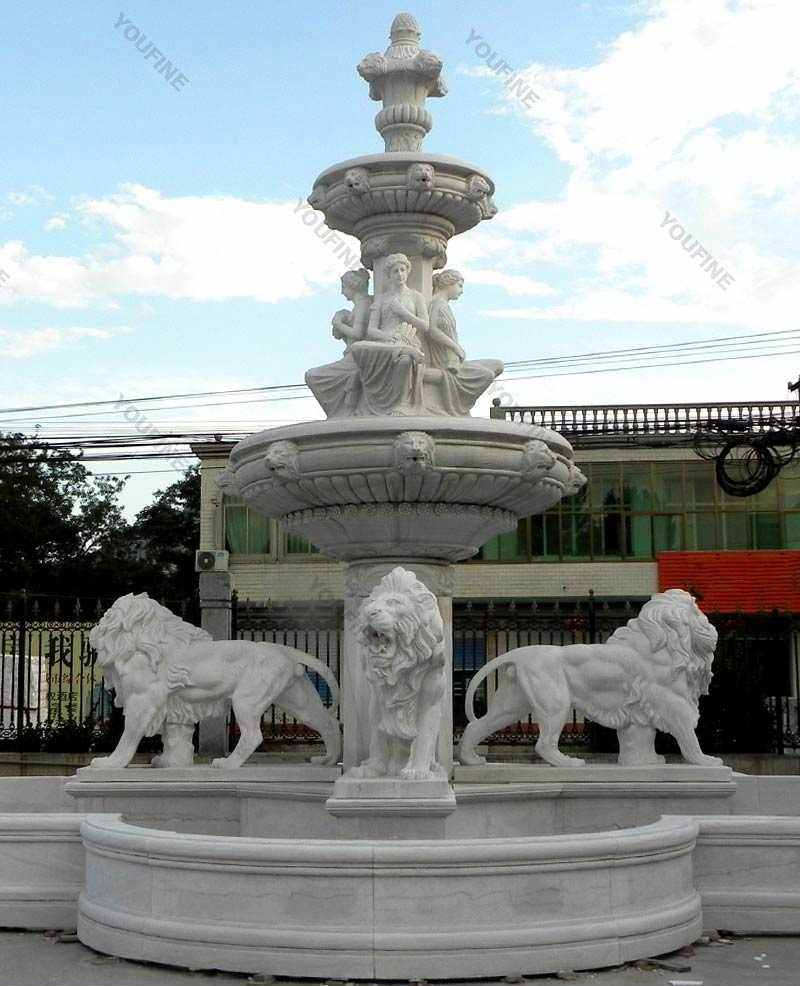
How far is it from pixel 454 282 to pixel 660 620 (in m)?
2.35

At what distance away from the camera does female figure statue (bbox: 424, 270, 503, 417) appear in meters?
7.32

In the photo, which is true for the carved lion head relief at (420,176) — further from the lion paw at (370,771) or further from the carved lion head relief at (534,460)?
the lion paw at (370,771)

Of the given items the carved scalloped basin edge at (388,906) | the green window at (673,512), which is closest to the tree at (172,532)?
the green window at (673,512)

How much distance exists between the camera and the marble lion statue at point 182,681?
7168 mm

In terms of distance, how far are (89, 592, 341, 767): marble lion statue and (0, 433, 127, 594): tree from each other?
25501mm

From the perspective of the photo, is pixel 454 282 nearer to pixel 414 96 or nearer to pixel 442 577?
pixel 414 96

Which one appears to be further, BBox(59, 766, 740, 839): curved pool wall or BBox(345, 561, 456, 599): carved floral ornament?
BBox(345, 561, 456, 599): carved floral ornament

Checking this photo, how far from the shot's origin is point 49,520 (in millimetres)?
34344

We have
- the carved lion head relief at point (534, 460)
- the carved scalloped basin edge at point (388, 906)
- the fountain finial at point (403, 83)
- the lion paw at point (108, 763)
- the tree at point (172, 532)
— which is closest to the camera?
the carved scalloped basin edge at point (388, 906)

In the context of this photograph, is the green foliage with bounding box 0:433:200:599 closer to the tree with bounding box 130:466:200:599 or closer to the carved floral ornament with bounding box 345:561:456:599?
the tree with bounding box 130:466:200:599

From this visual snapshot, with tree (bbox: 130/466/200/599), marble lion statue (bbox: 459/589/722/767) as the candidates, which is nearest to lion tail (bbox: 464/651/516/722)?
marble lion statue (bbox: 459/589/722/767)

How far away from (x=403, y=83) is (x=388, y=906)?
5090 millimetres

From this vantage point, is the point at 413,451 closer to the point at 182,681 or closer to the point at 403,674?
the point at 403,674

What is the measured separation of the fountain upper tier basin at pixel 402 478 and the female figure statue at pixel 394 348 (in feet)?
1.93
